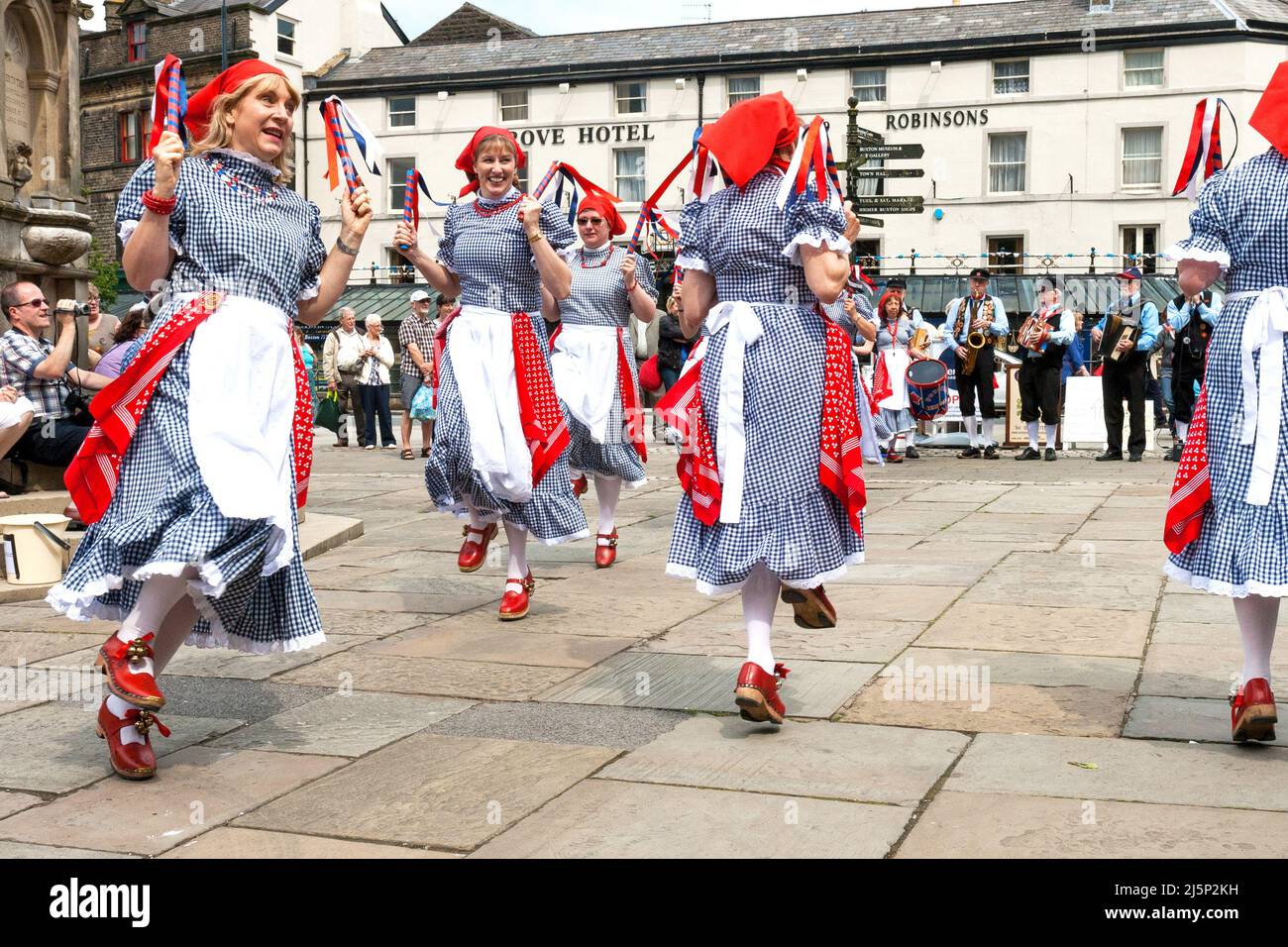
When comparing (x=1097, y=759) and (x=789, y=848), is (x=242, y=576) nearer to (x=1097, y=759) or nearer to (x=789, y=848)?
(x=789, y=848)

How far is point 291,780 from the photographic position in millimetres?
4117

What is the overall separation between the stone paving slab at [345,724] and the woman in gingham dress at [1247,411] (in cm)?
239

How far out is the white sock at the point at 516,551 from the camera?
6.81m

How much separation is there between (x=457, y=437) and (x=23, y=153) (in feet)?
17.0

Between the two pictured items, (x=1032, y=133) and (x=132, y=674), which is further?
(x=1032, y=133)

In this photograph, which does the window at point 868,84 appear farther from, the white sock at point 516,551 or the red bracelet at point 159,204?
the red bracelet at point 159,204

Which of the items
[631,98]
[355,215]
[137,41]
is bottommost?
[355,215]

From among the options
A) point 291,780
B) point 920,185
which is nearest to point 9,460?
point 291,780

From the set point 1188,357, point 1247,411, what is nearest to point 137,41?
point 1188,357

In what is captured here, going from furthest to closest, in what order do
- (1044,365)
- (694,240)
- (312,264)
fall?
(1044,365) < (694,240) < (312,264)

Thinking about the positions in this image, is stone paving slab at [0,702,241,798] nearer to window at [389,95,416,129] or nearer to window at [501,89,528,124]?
window at [501,89,528,124]

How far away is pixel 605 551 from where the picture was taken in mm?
8266

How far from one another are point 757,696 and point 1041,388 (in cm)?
1262

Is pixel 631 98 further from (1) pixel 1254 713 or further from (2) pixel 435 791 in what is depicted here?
(2) pixel 435 791
